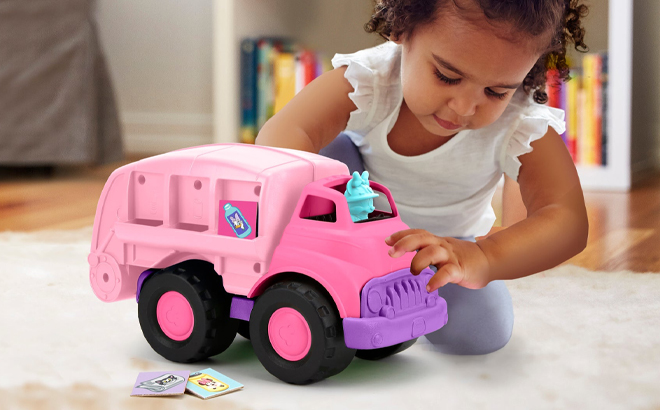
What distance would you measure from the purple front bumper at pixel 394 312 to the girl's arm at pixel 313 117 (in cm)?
25

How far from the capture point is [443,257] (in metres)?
0.71

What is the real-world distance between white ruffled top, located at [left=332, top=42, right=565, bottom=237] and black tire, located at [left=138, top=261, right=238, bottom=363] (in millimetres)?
304

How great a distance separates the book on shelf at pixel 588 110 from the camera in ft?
6.93

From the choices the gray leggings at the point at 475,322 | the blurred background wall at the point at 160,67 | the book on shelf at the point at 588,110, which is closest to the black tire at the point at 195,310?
the gray leggings at the point at 475,322

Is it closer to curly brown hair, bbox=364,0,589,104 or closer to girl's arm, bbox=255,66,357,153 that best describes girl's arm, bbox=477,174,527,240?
curly brown hair, bbox=364,0,589,104

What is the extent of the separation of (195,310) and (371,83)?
0.37 metres

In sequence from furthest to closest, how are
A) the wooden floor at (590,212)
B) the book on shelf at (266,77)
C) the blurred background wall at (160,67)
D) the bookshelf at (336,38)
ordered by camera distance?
the blurred background wall at (160,67) → the book on shelf at (266,77) → the bookshelf at (336,38) → the wooden floor at (590,212)

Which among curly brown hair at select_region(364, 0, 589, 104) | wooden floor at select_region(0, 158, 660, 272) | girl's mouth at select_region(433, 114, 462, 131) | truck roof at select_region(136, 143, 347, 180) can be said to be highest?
curly brown hair at select_region(364, 0, 589, 104)

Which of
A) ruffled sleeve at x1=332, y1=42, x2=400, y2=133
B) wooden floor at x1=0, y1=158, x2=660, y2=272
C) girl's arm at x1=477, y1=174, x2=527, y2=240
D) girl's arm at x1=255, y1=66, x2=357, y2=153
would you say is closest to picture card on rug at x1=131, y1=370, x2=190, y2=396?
girl's arm at x1=255, y1=66, x2=357, y2=153

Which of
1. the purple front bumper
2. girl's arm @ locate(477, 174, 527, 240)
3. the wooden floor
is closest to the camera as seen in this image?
the purple front bumper

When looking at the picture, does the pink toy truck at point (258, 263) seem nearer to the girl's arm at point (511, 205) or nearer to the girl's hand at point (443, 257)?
the girl's hand at point (443, 257)

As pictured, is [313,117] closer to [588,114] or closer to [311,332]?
[311,332]

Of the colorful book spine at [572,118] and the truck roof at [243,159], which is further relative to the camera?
the colorful book spine at [572,118]

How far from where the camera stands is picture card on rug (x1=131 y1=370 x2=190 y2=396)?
0.66m
